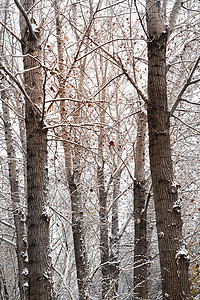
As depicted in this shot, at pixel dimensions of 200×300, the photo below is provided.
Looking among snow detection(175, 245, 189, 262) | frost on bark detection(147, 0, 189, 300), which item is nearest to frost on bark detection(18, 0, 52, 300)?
frost on bark detection(147, 0, 189, 300)

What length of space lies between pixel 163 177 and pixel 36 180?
147 cm

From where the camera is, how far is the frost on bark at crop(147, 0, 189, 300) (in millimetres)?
3094

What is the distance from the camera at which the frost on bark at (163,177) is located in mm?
3094

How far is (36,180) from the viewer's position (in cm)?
335

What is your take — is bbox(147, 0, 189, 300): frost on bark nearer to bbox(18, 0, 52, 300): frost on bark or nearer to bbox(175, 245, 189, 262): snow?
bbox(175, 245, 189, 262): snow

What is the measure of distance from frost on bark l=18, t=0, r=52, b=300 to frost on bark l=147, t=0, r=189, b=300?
128cm

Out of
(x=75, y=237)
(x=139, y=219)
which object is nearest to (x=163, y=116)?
(x=139, y=219)

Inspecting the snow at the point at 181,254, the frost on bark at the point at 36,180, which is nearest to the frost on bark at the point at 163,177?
the snow at the point at 181,254

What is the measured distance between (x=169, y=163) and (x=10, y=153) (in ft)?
13.2

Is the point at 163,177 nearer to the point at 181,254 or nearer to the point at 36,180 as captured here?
the point at 181,254

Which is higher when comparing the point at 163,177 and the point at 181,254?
the point at 163,177

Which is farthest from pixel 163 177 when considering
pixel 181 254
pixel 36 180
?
pixel 36 180

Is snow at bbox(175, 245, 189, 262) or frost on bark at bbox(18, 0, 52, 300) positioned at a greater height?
frost on bark at bbox(18, 0, 52, 300)

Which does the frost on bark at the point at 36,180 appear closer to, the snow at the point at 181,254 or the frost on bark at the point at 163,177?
the frost on bark at the point at 163,177
